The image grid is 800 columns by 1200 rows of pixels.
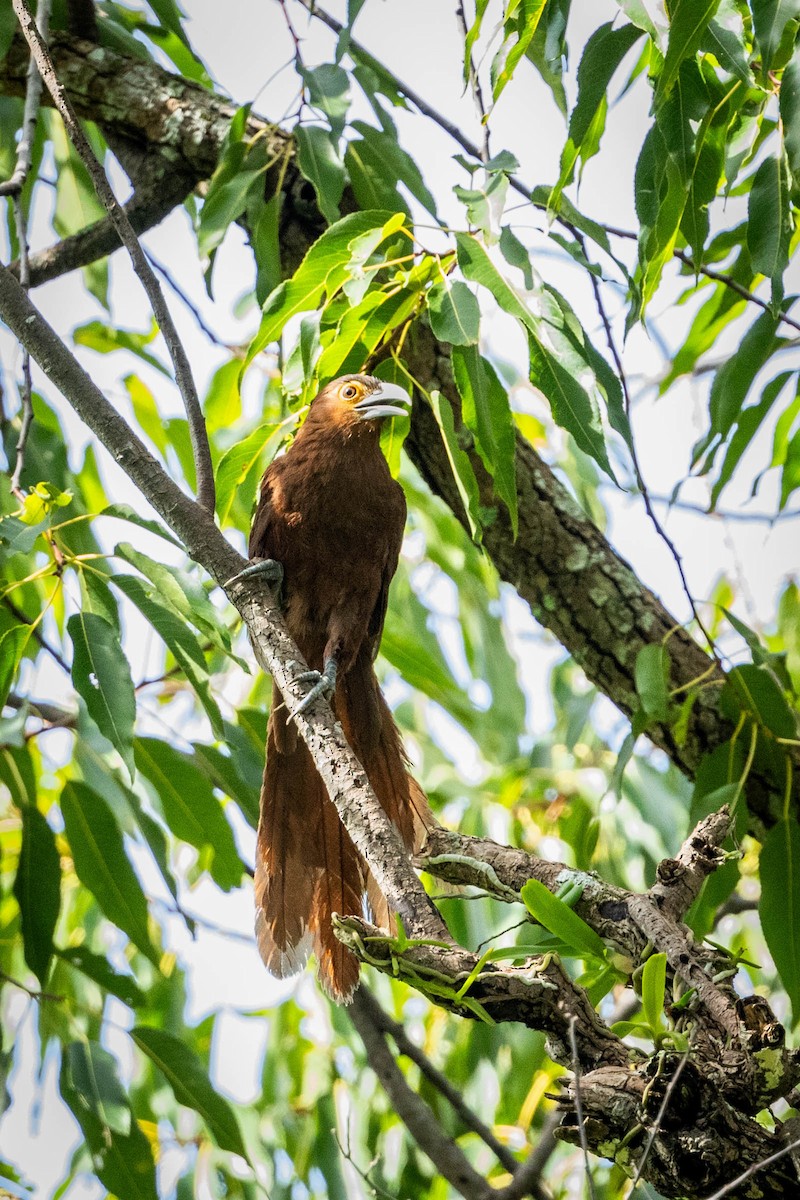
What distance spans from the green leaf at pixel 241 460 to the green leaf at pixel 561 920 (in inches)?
49.3

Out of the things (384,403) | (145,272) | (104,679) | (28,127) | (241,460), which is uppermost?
(28,127)

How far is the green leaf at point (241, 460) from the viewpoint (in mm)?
2533

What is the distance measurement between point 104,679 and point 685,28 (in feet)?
4.94

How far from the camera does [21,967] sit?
4.02m

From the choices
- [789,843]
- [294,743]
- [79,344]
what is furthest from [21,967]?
[789,843]

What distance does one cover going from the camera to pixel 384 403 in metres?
3.02

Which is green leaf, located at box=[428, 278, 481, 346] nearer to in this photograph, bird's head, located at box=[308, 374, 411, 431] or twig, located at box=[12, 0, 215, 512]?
twig, located at box=[12, 0, 215, 512]

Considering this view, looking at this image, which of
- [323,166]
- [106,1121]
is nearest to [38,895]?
[106,1121]

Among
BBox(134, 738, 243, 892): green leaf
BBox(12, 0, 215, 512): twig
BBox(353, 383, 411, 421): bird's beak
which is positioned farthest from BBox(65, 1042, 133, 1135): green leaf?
BBox(353, 383, 411, 421): bird's beak

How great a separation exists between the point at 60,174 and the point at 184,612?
233cm

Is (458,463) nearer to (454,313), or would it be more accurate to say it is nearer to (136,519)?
(454,313)

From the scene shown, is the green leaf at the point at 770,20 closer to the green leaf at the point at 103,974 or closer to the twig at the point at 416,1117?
the twig at the point at 416,1117

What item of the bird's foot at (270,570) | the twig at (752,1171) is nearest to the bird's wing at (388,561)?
the bird's foot at (270,570)

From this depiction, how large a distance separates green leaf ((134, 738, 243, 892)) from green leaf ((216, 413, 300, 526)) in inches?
26.2
